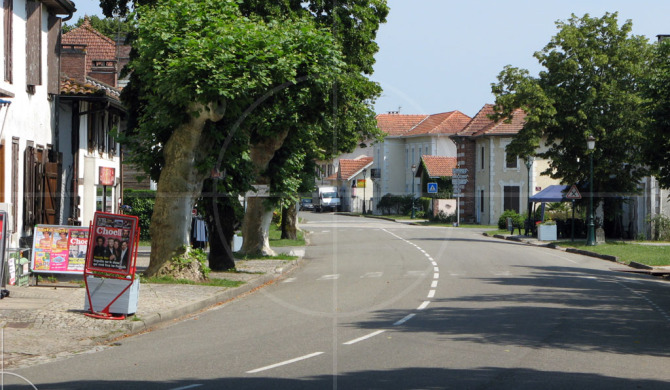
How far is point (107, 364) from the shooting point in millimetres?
10000

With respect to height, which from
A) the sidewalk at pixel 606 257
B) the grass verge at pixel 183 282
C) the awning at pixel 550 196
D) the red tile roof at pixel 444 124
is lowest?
the sidewalk at pixel 606 257

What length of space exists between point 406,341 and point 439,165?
73333 millimetres

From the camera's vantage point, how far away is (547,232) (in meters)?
45.1

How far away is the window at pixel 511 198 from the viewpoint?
67.2m

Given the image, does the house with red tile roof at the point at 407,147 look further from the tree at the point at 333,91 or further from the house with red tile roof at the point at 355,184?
the tree at the point at 333,91

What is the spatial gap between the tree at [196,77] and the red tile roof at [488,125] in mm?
47666

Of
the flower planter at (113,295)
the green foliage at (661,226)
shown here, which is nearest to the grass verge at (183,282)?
the flower planter at (113,295)

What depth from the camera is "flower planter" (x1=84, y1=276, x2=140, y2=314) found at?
1348 cm

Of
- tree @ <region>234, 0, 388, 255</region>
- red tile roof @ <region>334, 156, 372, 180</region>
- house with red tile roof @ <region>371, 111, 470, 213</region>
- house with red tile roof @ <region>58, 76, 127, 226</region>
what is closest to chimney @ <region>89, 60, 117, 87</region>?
→ house with red tile roof @ <region>58, 76, 127, 226</region>

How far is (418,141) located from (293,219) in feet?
168

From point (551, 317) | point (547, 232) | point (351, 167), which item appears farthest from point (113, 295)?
→ point (351, 167)

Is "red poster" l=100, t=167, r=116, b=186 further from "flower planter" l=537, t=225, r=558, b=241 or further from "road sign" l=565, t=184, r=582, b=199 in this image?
"flower planter" l=537, t=225, r=558, b=241

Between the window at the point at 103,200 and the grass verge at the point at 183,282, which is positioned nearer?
the grass verge at the point at 183,282

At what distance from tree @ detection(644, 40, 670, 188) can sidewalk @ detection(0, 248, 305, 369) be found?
1193 centimetres
